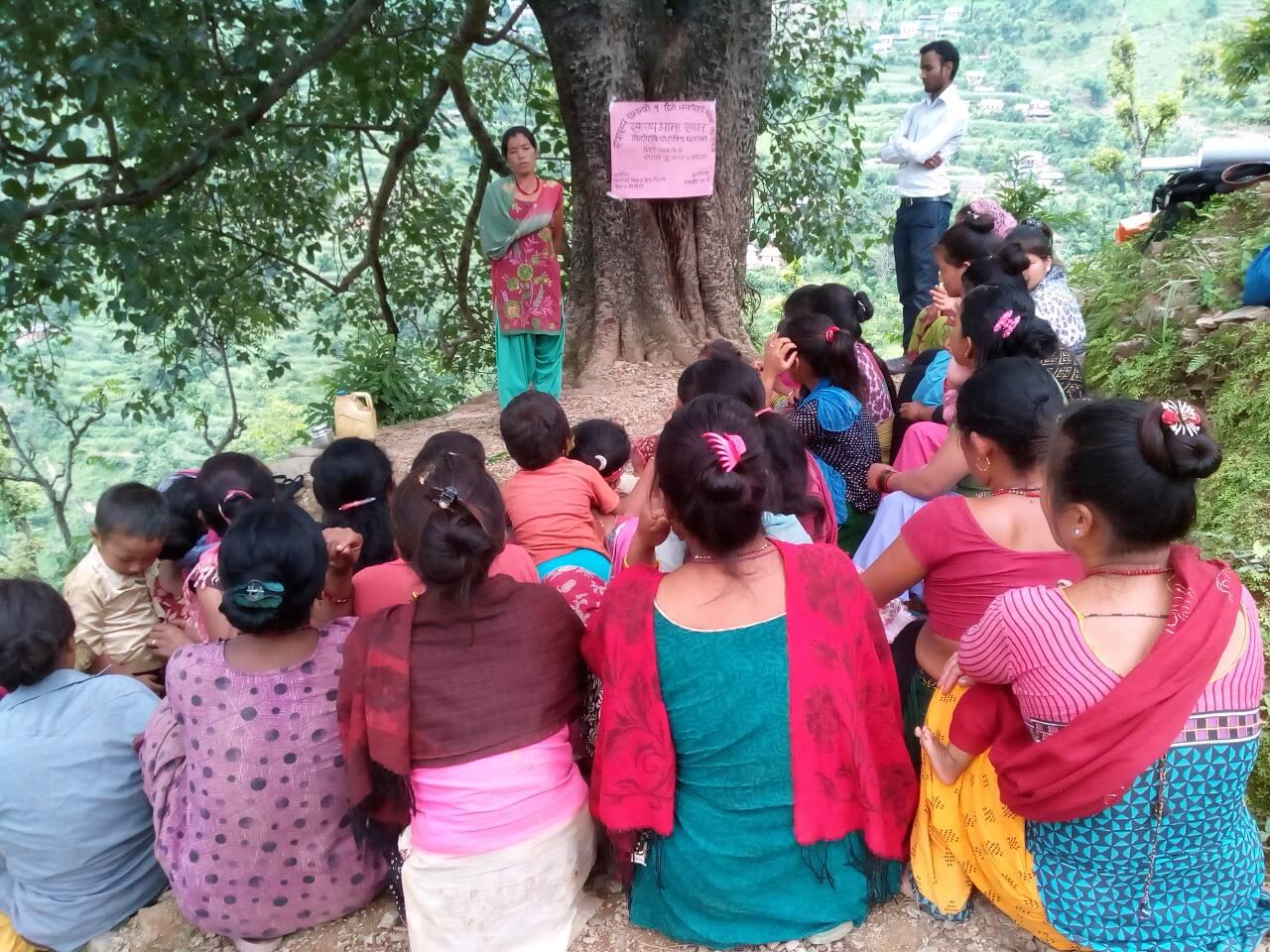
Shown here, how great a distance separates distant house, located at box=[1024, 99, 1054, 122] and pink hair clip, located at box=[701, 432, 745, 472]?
20571 mm

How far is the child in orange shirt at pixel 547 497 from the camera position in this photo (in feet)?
9.52

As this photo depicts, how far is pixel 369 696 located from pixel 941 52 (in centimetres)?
515

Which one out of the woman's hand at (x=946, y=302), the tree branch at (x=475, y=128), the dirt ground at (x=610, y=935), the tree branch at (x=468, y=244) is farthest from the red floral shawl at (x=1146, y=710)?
the tree branch at (x=468, y=244)

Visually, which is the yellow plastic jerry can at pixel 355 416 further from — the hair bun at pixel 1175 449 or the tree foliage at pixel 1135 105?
the tree foliage at pixel 1135 105

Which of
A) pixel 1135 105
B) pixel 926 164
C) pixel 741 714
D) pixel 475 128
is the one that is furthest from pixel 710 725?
pixel 1135 105

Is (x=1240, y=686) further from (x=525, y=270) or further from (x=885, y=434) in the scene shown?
(x=525, y=270)

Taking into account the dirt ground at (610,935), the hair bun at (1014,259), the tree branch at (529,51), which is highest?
the tree branch at (529,51)

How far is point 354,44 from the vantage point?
18.6 feet

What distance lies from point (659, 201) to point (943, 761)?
4.57 meters

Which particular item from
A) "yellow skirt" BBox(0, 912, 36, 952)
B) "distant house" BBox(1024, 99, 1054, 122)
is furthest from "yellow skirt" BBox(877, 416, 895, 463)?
"distant house" BBox(1024, 99, 1054, 122)

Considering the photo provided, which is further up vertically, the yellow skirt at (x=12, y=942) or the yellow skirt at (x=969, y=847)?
the yellow skirt at (x=969, y=847)

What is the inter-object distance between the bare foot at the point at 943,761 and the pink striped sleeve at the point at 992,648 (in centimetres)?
23

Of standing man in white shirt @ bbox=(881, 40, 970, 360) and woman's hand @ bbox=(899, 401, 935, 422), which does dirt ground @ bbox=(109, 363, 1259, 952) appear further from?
standing man in white shirt @ bbox=(881, 40, 970, 360)

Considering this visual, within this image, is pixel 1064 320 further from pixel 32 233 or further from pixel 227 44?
pixel 227 44
